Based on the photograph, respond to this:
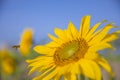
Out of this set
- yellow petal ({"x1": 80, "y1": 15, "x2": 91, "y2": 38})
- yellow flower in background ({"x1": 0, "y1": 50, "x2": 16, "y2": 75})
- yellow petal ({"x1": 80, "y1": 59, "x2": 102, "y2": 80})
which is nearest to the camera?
yellow petal ({"x1": 80, "y1": 59, "x2": 102, "y2": 80})

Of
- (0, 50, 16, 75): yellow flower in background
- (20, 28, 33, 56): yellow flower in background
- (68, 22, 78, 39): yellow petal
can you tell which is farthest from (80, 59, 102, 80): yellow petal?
(0, 50, 16, 75): yellow flower in background

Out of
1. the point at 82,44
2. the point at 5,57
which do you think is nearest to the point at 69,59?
the point at 82,44

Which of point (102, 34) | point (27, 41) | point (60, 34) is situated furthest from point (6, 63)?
point (102, 34)

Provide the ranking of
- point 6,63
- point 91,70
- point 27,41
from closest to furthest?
point 91,70
point 27,41
point 6,63

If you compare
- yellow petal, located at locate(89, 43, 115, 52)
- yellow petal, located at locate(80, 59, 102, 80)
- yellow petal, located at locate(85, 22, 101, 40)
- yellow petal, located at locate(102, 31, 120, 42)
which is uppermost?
yellow petal, located at locate(85, 22, 101, 40)

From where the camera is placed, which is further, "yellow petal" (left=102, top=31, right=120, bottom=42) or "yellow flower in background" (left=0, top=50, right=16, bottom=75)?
"yellow flower in background" (left=0, top=50, right=16, bottom=75)

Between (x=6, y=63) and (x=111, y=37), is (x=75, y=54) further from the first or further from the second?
(x=6, y=63)

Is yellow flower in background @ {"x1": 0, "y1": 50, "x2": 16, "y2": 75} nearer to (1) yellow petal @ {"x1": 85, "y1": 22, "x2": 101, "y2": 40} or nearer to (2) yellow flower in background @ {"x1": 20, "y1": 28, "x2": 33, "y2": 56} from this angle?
(2) yellow flower in background @ {"x1": 20, "y1": 28, "x2": 33, "y2": 56}
